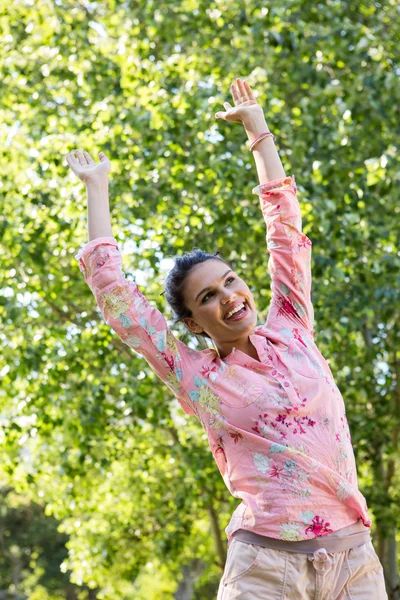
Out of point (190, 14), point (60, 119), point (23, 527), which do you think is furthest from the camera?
point (23, 527)

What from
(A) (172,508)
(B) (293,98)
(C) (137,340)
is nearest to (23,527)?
(A) (172,508)

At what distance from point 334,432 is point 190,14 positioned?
19.6 feet

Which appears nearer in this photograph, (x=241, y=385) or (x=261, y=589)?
(x=261, y=589)

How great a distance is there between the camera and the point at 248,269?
6539 mm

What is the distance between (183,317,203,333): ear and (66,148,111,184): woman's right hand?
1.44 feet

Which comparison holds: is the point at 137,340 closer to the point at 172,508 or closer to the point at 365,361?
the point at 365,361

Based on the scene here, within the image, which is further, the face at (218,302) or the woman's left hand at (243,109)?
the woman's left hand at (243,109)

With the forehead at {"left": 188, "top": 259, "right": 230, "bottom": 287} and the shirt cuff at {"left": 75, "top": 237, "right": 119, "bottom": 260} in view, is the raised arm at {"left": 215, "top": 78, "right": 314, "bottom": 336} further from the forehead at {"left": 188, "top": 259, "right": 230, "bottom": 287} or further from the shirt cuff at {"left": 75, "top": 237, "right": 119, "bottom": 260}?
the shirt cuff at {"left": 75, "top": 237, "right": 119, "bottom": 260}

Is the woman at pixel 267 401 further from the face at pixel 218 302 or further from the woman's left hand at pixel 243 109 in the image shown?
the woman's left hand at pixel 243 109

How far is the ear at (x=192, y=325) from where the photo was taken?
2.41 m

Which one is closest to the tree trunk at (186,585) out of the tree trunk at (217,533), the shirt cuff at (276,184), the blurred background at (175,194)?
the tree trunk at (217,533)

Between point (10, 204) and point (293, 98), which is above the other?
point (293, 98)

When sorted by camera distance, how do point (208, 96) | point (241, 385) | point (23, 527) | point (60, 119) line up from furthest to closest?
point (23, 527) → point (60, 119) → point (208, 96) → point (241, 385)

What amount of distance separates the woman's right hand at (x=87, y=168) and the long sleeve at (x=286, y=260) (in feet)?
1.42
